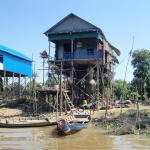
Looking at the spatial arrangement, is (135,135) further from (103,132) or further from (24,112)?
(24,112)

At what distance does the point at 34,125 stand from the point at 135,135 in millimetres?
6620

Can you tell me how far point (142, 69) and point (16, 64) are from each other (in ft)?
55.5

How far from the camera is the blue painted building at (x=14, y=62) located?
Answer: 29.6 m

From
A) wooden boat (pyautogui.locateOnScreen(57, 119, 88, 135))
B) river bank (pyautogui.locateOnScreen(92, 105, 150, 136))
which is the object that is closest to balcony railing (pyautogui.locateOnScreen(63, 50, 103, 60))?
river bank (pyautogui.locateOnScreen(92, 105, 150, 136))

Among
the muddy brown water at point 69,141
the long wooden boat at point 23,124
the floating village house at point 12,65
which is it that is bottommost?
the muddy brown water at point 69,141

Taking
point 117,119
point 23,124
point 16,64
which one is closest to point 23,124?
point 23,124

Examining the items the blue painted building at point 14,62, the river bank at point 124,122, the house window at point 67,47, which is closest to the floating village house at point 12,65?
the blue painted building at point 14,62

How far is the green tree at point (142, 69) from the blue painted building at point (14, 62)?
532 inches

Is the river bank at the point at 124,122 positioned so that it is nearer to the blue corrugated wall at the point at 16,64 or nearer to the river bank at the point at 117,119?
the river bank at the point at 117,119

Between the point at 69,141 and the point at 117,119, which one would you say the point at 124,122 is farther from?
the point at 69,141

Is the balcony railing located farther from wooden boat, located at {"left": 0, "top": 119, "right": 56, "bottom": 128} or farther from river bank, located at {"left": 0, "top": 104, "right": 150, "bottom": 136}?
wooden boat, located at {"left": 0, "top": 119, "right": 56, "bottom": 128}

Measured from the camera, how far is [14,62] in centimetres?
3186

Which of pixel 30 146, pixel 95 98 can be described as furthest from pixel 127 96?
pixel 30 146

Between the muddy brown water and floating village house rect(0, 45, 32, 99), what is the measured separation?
10261 millimetres
